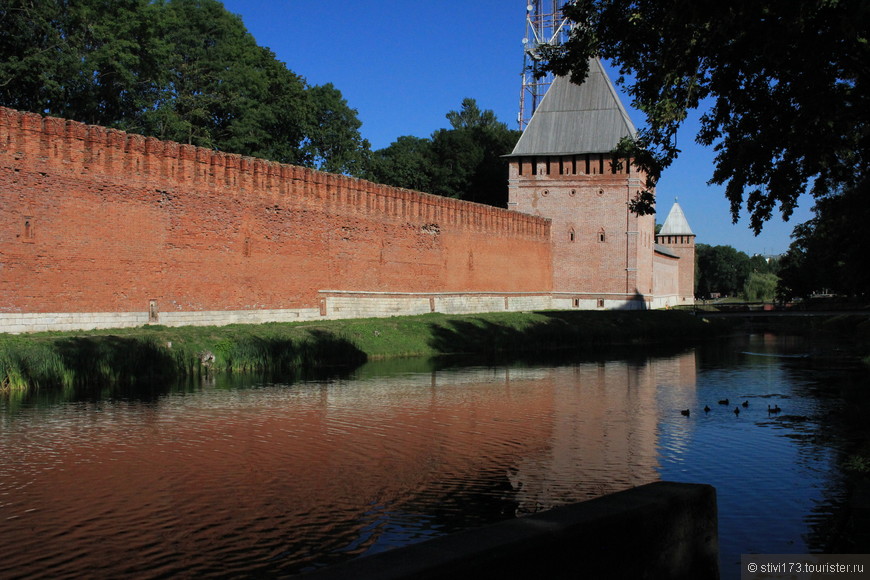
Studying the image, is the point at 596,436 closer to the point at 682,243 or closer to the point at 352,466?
the point at 352,466

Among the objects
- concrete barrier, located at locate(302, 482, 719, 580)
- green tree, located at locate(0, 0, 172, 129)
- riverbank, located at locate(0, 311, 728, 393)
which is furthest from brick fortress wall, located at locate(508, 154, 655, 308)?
concrete barrier, located at locate(302, 482, 719, 580)

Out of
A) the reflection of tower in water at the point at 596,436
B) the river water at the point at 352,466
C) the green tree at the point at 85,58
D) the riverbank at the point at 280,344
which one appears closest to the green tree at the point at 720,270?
the riverbank at the point at 280,344

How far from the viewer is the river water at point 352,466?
219 inches

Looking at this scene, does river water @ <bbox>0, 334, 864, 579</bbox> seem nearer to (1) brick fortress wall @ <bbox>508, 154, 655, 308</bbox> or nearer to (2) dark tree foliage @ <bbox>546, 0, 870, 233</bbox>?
(2) dark tree foliage @ <bbox>546, 0, 870, 233</bbox>

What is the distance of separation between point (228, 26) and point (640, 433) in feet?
87.8

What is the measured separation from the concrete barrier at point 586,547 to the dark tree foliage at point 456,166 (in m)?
38.1

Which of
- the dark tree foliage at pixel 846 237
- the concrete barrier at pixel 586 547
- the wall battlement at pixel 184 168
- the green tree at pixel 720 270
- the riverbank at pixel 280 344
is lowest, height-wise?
the concrete barrier at pixel 586 547

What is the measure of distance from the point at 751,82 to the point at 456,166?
117 feet

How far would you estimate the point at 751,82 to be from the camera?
934 cm

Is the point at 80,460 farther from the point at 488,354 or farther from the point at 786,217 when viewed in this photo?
the point at 488,354

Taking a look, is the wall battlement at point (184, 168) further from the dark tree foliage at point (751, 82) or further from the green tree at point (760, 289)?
the green tree at point (760, 289)

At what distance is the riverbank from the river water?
4.70 ft

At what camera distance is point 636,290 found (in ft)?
112

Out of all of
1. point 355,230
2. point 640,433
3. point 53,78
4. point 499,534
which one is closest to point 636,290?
point 355,230
